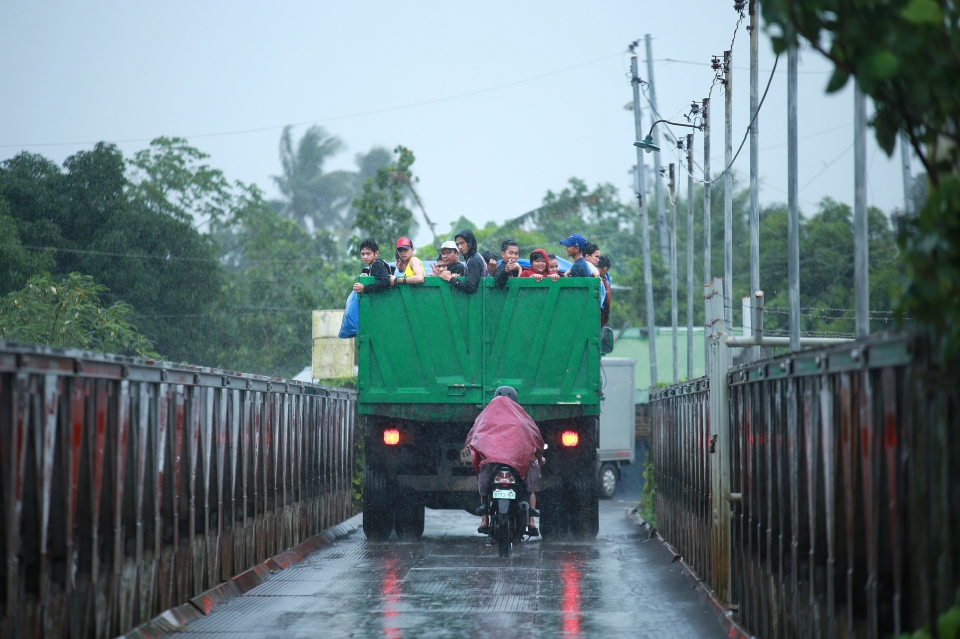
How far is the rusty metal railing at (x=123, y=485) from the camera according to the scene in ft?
19.6

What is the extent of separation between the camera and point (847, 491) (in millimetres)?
5480

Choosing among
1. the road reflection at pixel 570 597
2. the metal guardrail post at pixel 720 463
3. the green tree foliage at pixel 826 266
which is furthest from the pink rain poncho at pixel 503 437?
the green tree foliage at pixel 826 266

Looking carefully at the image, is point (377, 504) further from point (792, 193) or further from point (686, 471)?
point (792, 193)

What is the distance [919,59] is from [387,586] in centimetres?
759

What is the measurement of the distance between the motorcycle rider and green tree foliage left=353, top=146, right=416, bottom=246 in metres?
34.0

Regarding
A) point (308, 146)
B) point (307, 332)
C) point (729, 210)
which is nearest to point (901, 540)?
point (729, 210)

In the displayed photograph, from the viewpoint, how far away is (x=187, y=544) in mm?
8906

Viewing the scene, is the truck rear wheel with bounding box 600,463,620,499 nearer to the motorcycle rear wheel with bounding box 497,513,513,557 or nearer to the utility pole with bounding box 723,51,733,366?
the utility pole with bounding box 723,51,733,366

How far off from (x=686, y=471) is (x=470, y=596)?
3248 mm

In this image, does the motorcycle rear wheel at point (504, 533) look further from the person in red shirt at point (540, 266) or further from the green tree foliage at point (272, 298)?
the green tree foliage at point (272, 298)

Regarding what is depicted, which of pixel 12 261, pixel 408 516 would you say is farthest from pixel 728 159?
pixel 12 261

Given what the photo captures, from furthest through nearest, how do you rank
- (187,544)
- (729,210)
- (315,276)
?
1. (315,276)
2. (729,210)
3. (187,544)

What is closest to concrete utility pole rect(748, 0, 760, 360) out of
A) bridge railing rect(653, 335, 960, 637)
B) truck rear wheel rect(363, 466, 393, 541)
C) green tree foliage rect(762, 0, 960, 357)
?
truck rear wheel rect(363, 466, 393, 541)

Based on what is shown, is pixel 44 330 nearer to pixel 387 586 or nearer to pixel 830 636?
pixel 387 586
